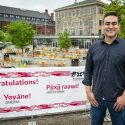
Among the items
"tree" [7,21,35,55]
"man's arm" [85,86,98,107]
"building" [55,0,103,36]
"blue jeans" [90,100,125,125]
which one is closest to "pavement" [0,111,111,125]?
"blue jeans" [90,100,125,125]

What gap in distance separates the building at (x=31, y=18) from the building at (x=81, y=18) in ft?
69.5

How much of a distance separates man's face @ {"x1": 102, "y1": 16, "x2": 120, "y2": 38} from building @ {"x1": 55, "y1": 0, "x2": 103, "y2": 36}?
89.0m

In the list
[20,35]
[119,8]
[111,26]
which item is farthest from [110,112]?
[20,35]

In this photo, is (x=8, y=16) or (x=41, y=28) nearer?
(x=8, y=16)

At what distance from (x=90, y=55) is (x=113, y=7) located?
2156 cm

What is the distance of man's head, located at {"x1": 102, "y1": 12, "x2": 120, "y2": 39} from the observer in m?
3.84

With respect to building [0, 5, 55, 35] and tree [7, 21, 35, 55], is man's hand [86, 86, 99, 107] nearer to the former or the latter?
tree [7, 21, 35, 55]

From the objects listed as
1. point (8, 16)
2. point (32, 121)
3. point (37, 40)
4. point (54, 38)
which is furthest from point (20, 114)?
point (8, 16)

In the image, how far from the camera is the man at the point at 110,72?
379 centimetres

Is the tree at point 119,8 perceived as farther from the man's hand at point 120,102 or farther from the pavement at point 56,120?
the man's hand at point 120,102

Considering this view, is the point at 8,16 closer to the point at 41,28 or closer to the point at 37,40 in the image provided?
the point at 41,28

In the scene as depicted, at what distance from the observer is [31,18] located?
136 metres

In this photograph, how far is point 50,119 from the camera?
23.4ft

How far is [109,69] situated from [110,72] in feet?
0.13
